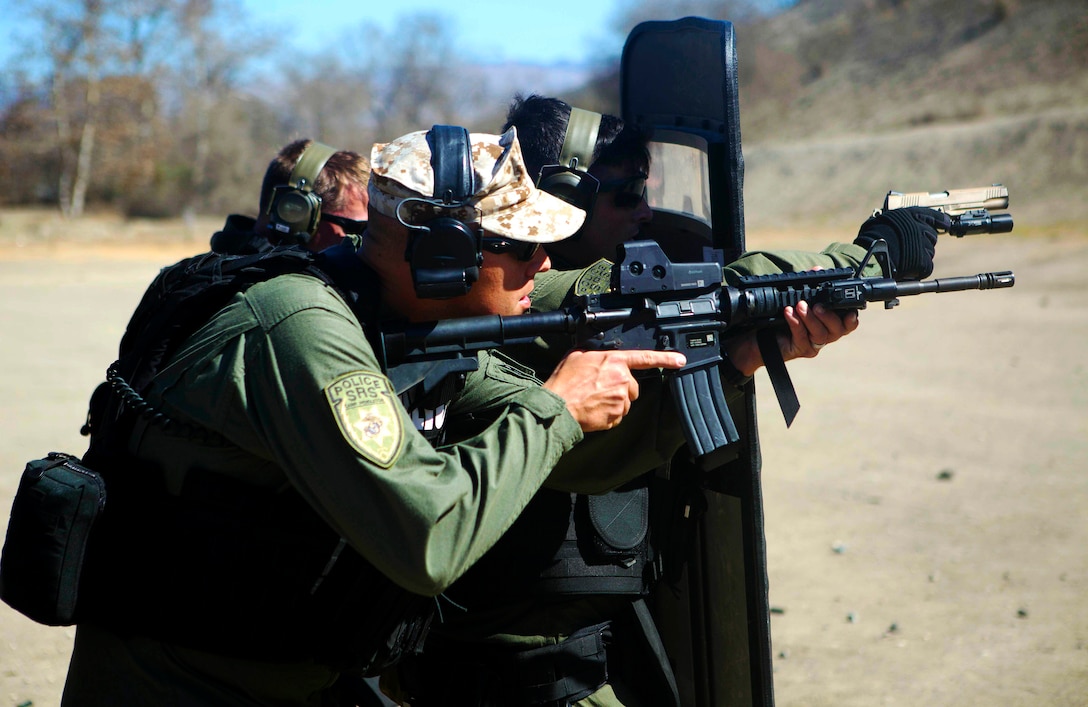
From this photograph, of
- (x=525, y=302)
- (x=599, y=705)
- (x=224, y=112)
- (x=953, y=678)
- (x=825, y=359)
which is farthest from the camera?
(x=224, y=112)

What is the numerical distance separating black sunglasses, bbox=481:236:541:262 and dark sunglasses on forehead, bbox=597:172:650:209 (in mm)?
1075

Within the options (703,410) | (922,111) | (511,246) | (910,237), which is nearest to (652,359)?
(703,410)

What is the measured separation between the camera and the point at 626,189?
3242mm

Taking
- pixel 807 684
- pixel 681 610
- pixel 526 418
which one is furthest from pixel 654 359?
pixel 807 684

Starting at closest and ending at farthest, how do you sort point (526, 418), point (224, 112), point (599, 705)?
point (526, 418) < point (599, 705) < point (224, 112)

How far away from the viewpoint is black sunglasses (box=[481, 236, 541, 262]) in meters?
2.15

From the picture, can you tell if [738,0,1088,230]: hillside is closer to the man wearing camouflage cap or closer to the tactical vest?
the man wearing camouflage cap

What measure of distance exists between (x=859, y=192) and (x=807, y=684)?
31.0 meters

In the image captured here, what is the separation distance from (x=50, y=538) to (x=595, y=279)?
1.55 meters

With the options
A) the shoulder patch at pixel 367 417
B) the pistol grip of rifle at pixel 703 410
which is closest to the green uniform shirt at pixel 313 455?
the shoulder patch at pixel 367 417

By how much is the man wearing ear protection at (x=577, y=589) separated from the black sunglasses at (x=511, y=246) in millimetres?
444

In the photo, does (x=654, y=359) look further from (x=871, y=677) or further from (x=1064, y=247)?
(x=1064, y=247)

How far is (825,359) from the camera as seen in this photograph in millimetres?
11578

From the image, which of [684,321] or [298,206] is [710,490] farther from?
[298,206]
